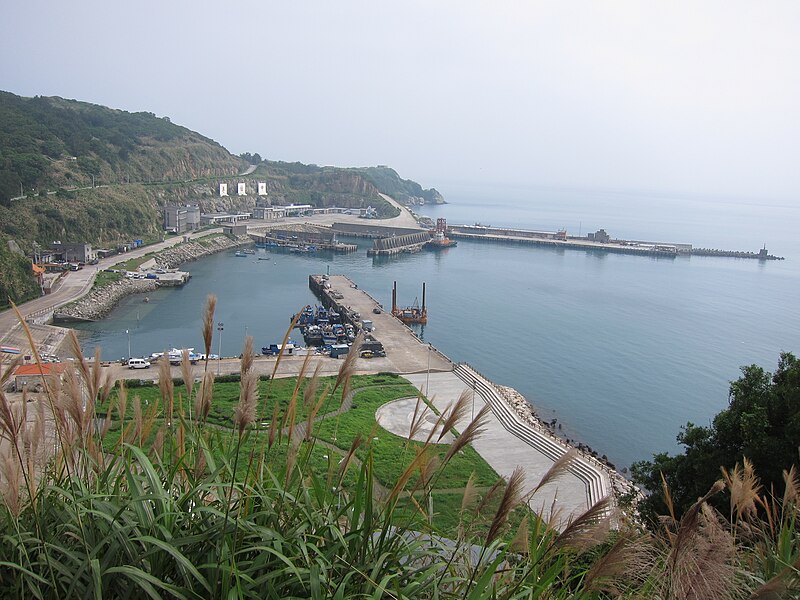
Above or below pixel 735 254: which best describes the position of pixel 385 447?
below

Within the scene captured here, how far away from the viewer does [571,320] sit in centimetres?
3481

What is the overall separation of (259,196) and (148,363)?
59358 mm

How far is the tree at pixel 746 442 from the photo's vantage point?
8.66 meters

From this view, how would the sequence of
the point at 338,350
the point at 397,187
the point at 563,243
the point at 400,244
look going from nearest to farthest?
the point at 338,350 → the point at 400,244 → the point at 563,243 → the point at 397,187

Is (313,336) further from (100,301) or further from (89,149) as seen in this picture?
(89,149)

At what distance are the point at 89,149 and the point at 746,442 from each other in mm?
59921

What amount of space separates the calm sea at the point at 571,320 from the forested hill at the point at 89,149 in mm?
13504

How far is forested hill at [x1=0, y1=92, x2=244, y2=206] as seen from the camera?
45438 mm

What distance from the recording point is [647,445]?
1933cm

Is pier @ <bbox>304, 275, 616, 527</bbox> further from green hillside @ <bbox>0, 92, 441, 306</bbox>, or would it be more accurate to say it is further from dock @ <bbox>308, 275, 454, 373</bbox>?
green hillside @ <bbox>0, 92, 441, 306</bbox>

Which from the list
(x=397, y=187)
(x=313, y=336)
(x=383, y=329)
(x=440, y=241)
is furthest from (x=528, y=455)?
(x=397, y=187)

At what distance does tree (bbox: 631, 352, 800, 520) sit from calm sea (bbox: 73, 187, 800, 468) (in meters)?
8.15

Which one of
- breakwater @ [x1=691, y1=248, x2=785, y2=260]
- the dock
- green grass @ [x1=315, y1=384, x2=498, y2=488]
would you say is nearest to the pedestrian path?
green grass @ [x1=315, y1=384, x2=498, y2=488]

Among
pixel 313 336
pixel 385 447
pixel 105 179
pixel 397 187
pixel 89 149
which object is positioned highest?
pixel 89 149
